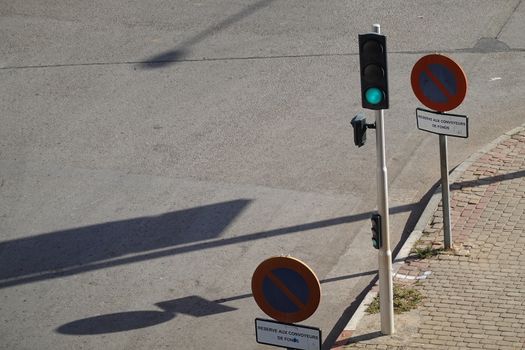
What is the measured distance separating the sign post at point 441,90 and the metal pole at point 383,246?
151 centimetres

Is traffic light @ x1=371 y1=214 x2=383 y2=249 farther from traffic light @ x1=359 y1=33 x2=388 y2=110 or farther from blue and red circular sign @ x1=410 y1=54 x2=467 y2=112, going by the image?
blue and red circular sign @ x1=410 y1=54 x2=467 y2=112

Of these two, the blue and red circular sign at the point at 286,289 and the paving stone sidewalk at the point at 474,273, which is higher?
the blue and red circular sign at the point at 286,289

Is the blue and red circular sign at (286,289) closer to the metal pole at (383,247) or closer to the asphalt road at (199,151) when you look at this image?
the metal pole at (383,247)

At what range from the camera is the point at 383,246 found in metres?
10.1

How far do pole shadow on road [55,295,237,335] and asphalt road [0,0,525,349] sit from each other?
0.02 meters

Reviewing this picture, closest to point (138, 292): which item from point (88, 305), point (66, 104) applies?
point (88, 305)

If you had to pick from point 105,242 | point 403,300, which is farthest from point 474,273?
point 105,242

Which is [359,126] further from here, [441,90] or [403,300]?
[403,300]

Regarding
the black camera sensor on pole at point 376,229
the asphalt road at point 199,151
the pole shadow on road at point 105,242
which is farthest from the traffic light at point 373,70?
the pole shadow on road at point 105,242

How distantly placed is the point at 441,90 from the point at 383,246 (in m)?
2.05

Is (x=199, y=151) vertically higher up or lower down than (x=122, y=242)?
higher up

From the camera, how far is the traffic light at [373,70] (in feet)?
30.9

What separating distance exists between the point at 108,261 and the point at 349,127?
14.4 ft

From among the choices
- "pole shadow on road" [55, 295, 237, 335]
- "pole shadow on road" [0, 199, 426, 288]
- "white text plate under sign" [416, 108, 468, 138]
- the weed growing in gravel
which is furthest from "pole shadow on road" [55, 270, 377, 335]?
"white text plate under sign" [416, 108, 468, 138]
